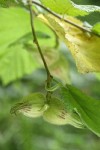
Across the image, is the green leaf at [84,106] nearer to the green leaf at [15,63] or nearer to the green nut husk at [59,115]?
the green nut husk at [59,115]

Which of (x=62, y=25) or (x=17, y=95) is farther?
(x=17, y=95)

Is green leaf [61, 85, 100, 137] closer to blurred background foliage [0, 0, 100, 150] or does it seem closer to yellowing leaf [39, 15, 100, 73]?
yellowing leaf [39, 15, 100, 73]

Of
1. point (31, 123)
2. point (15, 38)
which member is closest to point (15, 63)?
point (15, 38)

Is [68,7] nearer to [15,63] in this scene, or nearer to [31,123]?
[15,63]

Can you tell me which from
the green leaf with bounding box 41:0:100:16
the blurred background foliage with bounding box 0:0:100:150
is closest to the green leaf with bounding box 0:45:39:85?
the blurred background foliage with bounding box 0:0:100:150

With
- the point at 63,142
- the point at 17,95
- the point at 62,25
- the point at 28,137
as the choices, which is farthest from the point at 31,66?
the point at 62,25

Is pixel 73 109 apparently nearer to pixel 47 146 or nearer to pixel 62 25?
pixel 62 25

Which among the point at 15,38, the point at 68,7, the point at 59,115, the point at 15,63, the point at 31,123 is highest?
the point at 68,7
